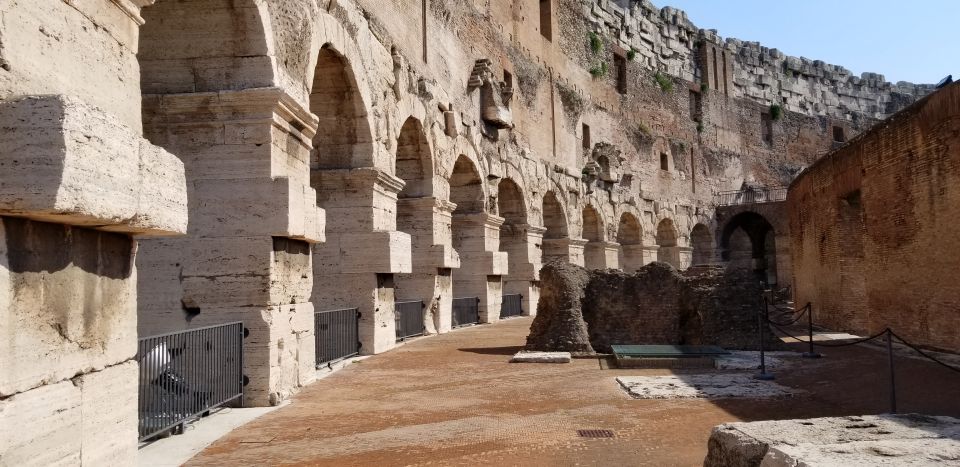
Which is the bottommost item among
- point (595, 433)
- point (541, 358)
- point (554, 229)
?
point (595, 433)

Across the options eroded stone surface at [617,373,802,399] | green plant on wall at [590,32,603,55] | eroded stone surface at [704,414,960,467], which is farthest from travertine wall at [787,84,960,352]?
green plant on wall at [590,32,603,55]

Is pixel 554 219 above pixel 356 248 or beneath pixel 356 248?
above

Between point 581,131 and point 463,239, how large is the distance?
27.6 feet

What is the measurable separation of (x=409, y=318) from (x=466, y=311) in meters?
3.04

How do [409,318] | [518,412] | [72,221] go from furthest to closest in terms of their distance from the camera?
[409,318] → [518,412] → [72,221]

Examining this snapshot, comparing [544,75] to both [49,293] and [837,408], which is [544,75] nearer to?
[837,408]

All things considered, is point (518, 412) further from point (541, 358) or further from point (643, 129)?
point (643, 129)

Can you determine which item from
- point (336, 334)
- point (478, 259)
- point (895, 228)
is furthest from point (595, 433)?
point (478, 259)

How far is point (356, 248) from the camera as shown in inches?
374

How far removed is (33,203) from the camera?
2488 mm

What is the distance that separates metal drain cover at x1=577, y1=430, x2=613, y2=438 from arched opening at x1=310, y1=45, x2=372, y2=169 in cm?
526

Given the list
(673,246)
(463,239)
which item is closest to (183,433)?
(463,239)

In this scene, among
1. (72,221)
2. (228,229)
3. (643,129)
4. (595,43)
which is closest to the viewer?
(72,221)

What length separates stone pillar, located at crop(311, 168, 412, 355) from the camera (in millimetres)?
9391
